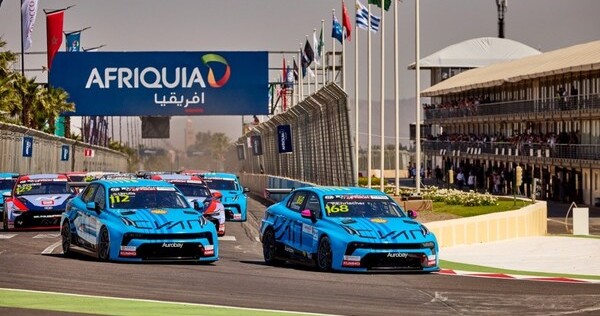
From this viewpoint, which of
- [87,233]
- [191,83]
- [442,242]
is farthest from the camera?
[191,83]

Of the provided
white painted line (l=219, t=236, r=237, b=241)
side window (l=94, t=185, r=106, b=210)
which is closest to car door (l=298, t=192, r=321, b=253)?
side window (l=94, t=185, r=106, b=210)

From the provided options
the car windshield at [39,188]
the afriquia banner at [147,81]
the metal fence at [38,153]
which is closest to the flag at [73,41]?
the metal fence at [38,153]

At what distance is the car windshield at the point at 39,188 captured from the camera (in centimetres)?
3334

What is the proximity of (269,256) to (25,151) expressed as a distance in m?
37.7

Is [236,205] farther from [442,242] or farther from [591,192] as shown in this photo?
[591,192]

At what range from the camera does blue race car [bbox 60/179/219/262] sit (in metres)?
20.8

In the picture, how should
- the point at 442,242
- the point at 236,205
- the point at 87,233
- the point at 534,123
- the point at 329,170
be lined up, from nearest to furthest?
the point at 87,233, the point at 442,242, the point at 236,205, the point at 329,170, the point at 534,123

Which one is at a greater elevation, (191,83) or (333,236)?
(191,83)

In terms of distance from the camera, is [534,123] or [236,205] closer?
[236,205]

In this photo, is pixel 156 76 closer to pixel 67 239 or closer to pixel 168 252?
pixel 67 239

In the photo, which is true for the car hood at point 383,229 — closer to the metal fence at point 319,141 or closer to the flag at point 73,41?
the metal fence at point 319,141

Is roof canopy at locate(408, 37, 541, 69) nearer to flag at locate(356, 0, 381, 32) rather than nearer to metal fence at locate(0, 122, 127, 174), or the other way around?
metal fence at locate(0, 122, 127, 174)

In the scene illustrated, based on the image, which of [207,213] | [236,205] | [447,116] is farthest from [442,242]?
[447,116]

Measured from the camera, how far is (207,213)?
29094 millimetres
